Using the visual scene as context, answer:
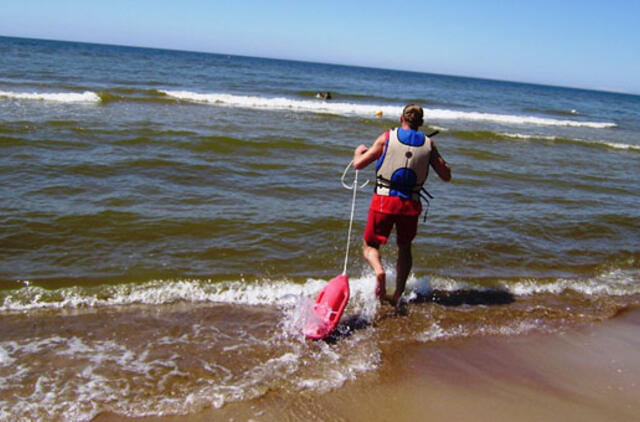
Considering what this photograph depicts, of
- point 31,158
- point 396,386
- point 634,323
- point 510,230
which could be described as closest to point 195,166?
point 31,158

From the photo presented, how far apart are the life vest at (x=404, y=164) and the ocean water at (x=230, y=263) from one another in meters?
1.33

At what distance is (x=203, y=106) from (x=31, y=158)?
12675 mm

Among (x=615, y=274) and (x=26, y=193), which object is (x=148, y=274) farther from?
(x=615, y=274)

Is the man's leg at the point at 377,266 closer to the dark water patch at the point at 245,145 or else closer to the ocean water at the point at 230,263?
the ocean water at the point at 230,263

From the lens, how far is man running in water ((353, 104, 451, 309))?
4527mm

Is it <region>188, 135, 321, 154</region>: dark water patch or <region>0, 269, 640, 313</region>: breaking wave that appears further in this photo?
<region>188, 135, 321, 154</region>: dark water patch

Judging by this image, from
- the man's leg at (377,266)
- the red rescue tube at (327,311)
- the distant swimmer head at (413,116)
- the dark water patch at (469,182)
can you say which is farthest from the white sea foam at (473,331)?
the dark water patch at (469,182)

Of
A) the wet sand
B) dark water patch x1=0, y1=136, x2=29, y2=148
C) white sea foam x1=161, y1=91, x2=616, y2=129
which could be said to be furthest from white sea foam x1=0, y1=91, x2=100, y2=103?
the wet sand

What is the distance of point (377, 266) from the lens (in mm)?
4848

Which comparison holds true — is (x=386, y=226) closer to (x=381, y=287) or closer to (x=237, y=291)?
(x=381, y=287)

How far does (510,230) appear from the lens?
7.91 metres

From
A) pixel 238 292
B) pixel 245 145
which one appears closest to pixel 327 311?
pixel 238 292

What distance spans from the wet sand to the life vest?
4.93 feet

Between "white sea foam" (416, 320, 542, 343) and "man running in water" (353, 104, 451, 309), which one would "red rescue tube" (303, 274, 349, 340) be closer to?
"man running in water" (353, 104, 451, 309)
